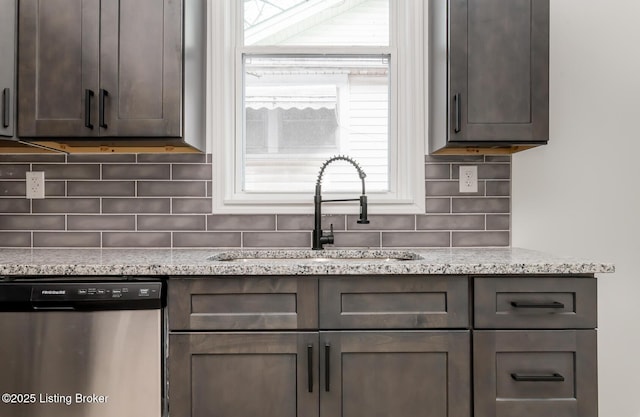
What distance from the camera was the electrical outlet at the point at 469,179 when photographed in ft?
6.98

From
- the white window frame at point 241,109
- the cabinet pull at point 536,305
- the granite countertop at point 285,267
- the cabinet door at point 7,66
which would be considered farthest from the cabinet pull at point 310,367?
the cabinet door at point 7,66

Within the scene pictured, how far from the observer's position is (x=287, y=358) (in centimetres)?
148

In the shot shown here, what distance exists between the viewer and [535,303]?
4.88 ft

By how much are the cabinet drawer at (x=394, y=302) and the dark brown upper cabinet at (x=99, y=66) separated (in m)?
0.92

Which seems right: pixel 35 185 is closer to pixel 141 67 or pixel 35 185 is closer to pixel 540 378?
pixel 141 67

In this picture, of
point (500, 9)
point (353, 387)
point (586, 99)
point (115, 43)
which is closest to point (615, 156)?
point (586, 99)

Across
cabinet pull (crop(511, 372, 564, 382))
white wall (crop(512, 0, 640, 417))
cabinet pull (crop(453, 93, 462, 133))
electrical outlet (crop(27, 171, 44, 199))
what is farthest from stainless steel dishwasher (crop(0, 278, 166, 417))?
white wall (crop(512, 0, 640, 417))

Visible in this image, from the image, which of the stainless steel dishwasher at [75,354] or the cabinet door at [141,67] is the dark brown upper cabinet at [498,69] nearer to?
the cabinet door at [141,67]

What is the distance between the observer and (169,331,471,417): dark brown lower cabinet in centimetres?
147

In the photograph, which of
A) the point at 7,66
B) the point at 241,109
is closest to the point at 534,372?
the point at 241,109

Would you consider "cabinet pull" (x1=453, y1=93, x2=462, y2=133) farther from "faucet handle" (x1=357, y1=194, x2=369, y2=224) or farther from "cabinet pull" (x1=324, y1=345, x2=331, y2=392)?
"cabinet pull" (x1=324, y1=345, x2=331, y2=392)

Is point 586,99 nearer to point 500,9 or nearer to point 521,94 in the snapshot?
point 521,94

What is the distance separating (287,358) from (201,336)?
0.97ft

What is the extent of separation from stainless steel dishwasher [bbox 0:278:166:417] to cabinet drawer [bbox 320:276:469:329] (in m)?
0.60
